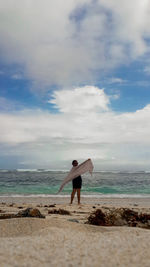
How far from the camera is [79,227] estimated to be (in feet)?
12.7

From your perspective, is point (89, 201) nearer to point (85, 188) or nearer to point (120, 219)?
point (120, 219)

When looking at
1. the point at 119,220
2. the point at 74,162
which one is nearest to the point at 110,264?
the point at 119,220

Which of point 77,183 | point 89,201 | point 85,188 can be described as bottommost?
point 85,188

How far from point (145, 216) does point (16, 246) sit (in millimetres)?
3304

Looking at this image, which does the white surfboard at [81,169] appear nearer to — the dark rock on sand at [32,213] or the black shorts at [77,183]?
the black shorts at [77,183]

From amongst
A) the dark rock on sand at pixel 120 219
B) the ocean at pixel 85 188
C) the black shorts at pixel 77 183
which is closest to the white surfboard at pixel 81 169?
the black shorts at pixel 77 183

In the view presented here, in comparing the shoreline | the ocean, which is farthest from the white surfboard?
the ocean

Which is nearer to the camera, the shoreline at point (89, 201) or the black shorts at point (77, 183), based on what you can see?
the black shorts at point (77, 183)

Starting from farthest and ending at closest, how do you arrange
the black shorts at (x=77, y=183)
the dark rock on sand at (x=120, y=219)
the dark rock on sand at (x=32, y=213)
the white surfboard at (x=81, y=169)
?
the black shorts at (x=77, y=183), the white surfboard at (x=81, y=169), the dark rock on sand at (x=32, y=213), the dark rock on sand at (x=120, y=219)

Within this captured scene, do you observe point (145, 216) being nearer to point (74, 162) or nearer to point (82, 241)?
point (82, 241)

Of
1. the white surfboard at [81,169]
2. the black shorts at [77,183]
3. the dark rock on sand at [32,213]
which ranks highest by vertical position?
A: the white surfboard at [81,169]

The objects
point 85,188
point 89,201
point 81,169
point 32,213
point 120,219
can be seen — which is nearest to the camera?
point 120,219

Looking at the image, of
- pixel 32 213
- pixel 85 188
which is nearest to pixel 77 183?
pixel 32 213

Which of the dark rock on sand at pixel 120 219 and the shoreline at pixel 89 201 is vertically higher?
the dark rock on sand at pixel 120 219
